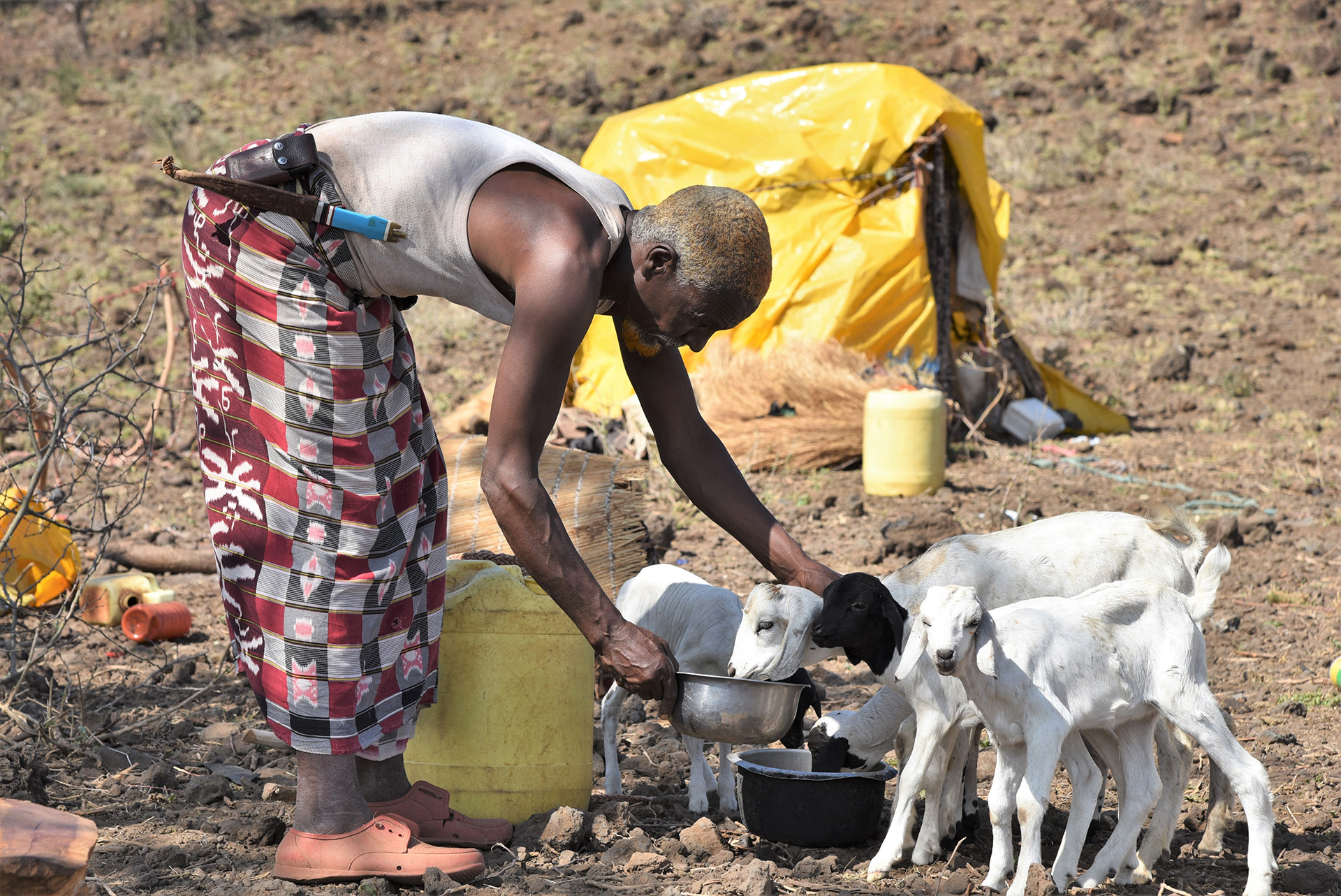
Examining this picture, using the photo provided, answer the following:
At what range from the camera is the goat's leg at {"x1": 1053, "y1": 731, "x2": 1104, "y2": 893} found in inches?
122

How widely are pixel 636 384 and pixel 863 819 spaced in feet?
4.54

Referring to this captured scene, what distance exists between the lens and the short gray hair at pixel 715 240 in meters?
2.77

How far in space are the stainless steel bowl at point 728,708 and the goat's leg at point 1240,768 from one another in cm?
103

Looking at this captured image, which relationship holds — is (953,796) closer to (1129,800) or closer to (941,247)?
(1129,800)

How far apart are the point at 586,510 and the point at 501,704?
2.03 metres

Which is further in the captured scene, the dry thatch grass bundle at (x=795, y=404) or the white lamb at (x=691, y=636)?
the dry thatch grass bundle at (x=795, y=404)

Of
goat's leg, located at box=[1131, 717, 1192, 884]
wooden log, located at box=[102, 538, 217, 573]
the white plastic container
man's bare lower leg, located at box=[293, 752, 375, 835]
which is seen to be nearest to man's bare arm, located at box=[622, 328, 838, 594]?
goat's leg, located at box=[1131, 717, 1192, 884]

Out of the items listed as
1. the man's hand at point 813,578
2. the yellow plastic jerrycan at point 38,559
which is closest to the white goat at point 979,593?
the man's hand at point 813,578

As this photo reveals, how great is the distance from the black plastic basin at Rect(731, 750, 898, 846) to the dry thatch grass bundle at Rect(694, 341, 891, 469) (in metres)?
4.90

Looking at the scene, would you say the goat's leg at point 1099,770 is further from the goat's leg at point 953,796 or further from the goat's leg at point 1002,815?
the goat's leg at point 953,796

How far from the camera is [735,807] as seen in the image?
3904mm

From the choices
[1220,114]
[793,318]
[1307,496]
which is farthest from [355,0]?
[1307,496]

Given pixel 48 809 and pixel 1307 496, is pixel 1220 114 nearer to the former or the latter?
pixel 1307 496

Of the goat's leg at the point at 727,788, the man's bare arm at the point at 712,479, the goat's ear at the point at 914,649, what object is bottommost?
the goat's leg at the point at 727,788
